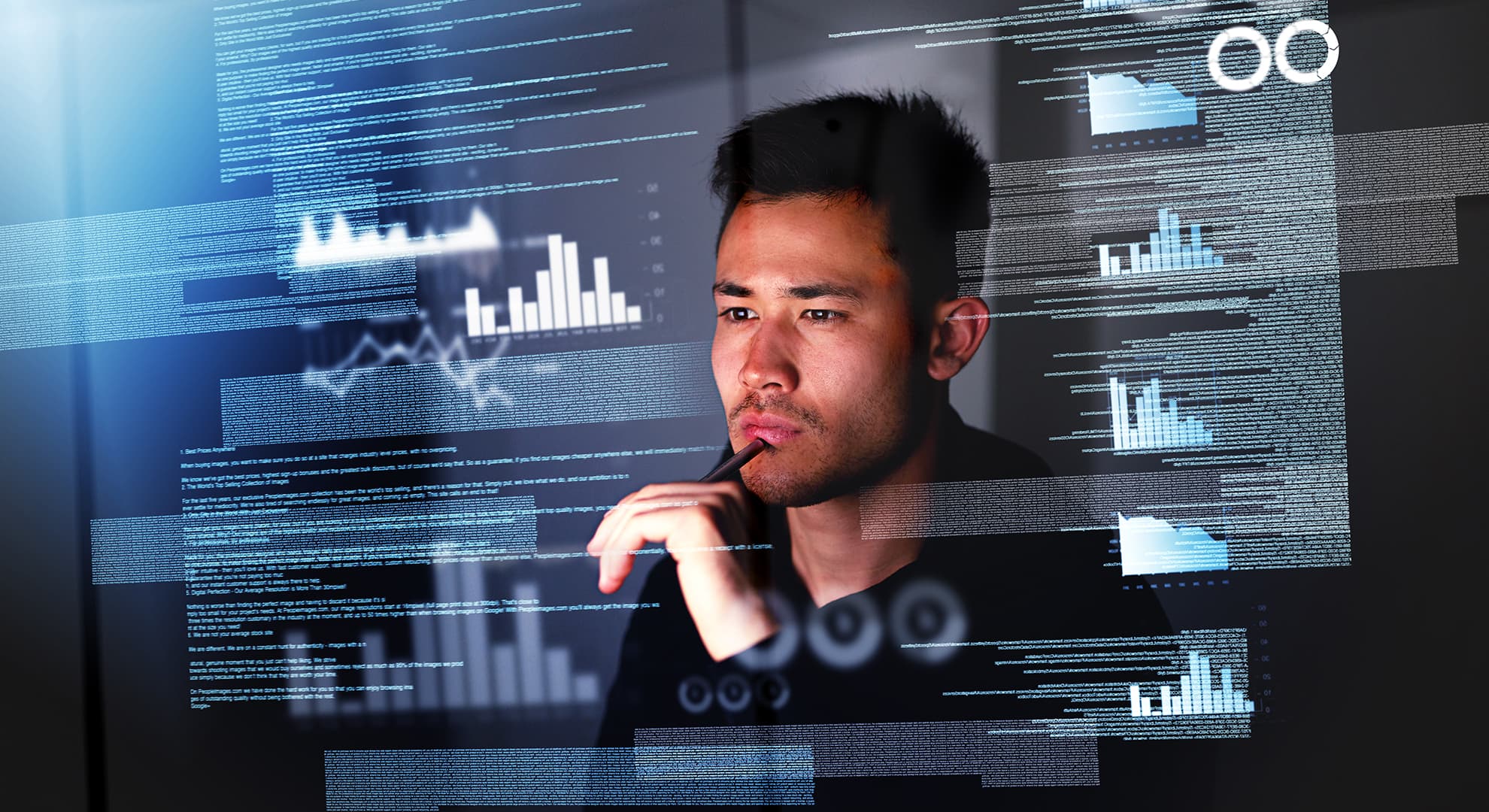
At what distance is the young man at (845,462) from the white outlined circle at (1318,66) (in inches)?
22.6

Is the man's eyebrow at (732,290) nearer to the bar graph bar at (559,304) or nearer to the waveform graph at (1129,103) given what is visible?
the bar graph bar at (559,304)

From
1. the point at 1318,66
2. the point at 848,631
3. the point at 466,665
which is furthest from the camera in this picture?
the point at 466,665

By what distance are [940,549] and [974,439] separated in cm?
22

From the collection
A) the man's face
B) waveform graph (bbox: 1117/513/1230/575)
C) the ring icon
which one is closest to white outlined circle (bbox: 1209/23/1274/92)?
the ring icon

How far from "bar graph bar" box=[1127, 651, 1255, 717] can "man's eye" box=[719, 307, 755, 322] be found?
3.28ft

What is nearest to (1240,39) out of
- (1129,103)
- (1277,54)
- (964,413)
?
(1277,54)

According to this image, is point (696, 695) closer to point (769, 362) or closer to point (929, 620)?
point (929, 620)

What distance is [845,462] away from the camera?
5.94 feet

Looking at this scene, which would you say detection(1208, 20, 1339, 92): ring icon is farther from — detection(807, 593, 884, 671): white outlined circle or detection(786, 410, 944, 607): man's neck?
detection(807, 593, 884, 671): white outlined circle

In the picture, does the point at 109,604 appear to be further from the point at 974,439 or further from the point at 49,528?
the point at 974,439

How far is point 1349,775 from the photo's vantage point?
1.70m

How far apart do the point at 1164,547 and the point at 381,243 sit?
168 centimetres

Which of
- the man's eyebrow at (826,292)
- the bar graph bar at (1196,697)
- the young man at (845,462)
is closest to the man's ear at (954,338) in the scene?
the young man at (845,462)

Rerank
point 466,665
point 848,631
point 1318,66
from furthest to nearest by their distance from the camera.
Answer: point 466,665 < point 848,631 < point 1318,66
